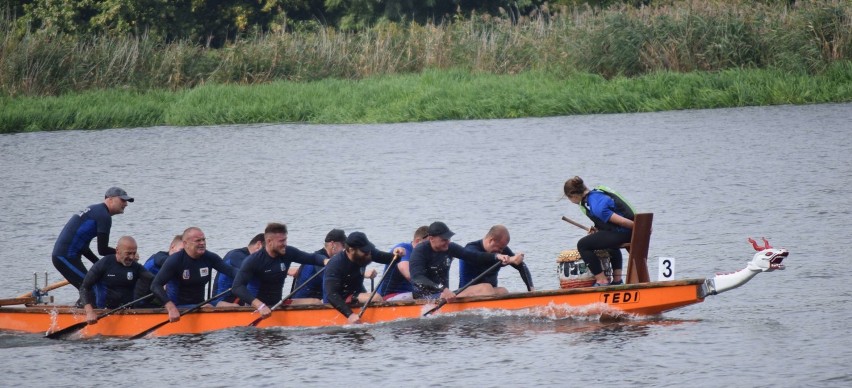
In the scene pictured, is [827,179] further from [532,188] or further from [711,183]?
[532,188]

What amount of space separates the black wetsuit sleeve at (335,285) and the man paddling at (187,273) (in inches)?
55.4

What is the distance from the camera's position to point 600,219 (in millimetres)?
16531

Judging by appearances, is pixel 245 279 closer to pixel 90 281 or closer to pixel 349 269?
pixel 349 269

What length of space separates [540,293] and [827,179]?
41.1 ft

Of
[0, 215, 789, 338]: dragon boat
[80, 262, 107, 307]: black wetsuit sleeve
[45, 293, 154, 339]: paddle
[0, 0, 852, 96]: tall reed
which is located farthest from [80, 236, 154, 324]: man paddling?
[0, 0, 852, 96]: tall reed

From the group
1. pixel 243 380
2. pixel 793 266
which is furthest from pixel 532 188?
pixel 243 380

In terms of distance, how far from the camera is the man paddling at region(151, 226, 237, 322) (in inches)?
677

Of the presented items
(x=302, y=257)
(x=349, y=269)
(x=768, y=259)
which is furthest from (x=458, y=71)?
(x=768, y=259)

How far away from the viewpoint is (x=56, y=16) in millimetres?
47562

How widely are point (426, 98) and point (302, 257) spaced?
64.8 ft

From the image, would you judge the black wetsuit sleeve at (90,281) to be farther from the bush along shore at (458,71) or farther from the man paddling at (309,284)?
the bush along shore at (458,71)

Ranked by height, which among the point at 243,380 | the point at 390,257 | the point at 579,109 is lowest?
the point at 243,380

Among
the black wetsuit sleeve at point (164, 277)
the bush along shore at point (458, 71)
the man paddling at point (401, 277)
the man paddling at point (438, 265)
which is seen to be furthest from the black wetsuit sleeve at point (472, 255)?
the bush along shore at point (458, 71)

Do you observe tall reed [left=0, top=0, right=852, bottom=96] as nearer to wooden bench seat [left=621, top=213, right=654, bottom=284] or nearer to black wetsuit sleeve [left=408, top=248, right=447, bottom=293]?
wooden bench seat [left=621, top=213, right=654, bottom=284]
